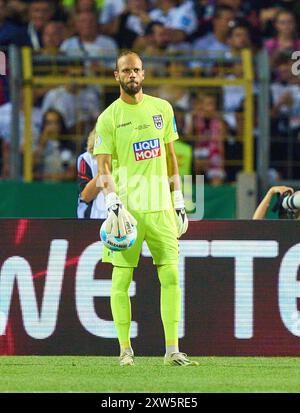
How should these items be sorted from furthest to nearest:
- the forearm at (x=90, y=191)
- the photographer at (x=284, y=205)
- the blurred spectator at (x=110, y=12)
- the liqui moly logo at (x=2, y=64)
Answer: the blurred spectator at (x=110, y=12)
the liqui moly logo at (x=2, y=64)
the forearm at (x=90, y=191)
the photographer at (x=284, y=205)

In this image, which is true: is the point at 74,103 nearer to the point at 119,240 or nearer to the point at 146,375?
the point at 119,240

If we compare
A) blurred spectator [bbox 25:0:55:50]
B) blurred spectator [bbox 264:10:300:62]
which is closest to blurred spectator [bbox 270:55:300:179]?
blurred spectator [bbox 264:10:300:62]

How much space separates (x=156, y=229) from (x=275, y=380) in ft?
5.31

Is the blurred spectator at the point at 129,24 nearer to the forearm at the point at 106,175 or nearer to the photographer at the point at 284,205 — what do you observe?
the photographer at the point at 284,205

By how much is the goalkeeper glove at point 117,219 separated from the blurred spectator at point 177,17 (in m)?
8.80

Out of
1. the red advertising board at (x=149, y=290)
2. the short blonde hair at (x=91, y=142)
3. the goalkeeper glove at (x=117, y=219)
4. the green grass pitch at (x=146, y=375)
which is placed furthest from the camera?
the short blonde hair at (x=91, y=142)

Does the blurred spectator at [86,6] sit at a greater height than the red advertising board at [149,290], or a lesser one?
greater

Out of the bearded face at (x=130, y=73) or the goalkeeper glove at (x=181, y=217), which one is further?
the goalkeeper glove at (x=181, y=217)

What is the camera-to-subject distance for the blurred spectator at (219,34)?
1794 cm

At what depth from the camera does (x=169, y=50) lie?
17.7 meters

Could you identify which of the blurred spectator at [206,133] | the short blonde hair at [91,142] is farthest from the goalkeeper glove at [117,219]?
the blurred spectator at [206,133]

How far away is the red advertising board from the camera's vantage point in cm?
1043

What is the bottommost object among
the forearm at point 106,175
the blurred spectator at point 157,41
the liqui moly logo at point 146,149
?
the forearm at point 106,175

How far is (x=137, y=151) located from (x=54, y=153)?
714 centimetres
